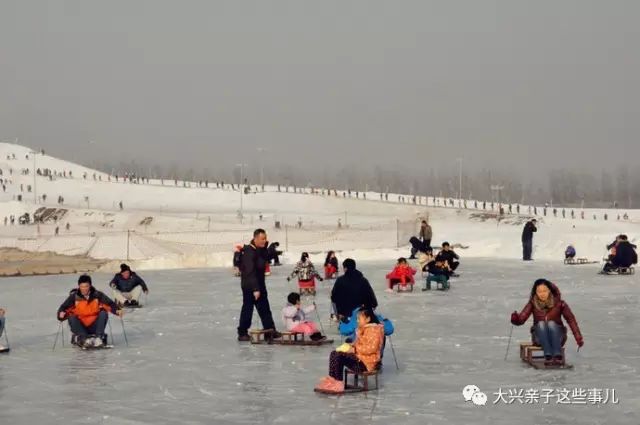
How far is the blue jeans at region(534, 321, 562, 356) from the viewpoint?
12.5 metres

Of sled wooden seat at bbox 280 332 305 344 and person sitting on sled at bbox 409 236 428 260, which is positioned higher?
person sitting on sled at bbox 409 236 428 260

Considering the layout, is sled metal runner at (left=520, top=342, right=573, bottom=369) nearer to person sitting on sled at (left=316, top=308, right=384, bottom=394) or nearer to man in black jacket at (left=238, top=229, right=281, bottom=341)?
person sitting on sled at (left=316, top=308, right=384, bottom=394)

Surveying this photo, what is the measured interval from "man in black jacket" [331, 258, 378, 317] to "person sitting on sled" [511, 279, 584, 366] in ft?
8.11

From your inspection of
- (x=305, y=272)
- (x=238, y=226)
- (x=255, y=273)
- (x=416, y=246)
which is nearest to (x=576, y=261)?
(x=416, y=246)

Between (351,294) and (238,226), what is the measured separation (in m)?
61.2

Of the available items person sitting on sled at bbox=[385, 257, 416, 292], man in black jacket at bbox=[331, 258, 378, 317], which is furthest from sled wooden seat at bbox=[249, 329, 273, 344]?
person sitting on sled at bbox=[385, 257, 416, 292]

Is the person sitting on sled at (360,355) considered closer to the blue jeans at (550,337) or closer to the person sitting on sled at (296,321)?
the blue jeans at (550,337)

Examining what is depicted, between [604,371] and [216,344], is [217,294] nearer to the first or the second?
[216,344]

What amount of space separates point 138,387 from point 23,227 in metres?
77.2

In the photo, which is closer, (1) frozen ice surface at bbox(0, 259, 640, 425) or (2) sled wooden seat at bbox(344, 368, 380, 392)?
(1) frozen ice surface at bbox(0, 259, 640, 425)

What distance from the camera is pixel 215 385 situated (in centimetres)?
1176

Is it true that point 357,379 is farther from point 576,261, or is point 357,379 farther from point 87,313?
point 576,261

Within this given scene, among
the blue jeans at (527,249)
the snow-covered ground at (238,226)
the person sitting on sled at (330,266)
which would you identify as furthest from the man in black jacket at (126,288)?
the blue jeans at (527,249)

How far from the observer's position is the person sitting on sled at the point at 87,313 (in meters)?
14.6
